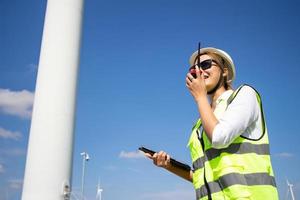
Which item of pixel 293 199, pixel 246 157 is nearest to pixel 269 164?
pixel 246 157

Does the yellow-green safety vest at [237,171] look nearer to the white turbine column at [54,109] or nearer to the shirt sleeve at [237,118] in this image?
the shirt sleeve at [237,118]

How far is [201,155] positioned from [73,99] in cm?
251

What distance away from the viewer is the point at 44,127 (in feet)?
16.0

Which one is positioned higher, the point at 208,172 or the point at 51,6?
the point at 51,6

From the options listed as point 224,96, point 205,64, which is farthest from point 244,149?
point 205,64

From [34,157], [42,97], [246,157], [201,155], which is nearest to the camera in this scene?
[246,157]

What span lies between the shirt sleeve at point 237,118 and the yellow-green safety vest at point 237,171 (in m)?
0.11

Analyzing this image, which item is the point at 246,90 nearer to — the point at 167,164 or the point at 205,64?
the point at 205,64

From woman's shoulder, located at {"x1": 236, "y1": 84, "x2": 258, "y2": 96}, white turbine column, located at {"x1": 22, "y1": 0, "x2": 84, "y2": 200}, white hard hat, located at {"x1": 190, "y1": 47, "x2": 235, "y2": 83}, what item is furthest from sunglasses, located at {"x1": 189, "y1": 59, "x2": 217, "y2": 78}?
white turbine column, located at {"x1": 22, "y1": 0, "x2": 84, "y2": 200}

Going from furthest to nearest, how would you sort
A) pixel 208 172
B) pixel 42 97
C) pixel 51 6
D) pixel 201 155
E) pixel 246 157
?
pixel 51 6 < pixel 42 97 < pixel 201 155 < pixel 208 172 < pixel 246 157

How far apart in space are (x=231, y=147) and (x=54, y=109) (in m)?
2.82

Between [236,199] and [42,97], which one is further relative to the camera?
[42,97]

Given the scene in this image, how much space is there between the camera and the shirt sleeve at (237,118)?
3275mm

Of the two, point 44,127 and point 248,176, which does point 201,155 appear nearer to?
point 248,176
